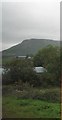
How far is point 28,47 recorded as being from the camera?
12.3 ft

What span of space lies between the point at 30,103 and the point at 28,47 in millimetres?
925

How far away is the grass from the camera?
353 centimetres

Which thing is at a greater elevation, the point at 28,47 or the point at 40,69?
the point at 28,47

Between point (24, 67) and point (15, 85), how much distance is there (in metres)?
0.37

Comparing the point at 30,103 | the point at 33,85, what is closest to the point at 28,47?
the point at 33,85

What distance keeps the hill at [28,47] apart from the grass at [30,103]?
0.57 m

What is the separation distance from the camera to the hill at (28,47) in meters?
3.72

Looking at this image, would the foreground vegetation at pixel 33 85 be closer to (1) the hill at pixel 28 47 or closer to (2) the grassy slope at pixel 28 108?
→ (2) the grassy slope at pixel 28 108

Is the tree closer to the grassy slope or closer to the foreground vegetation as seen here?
the foreground vegetation

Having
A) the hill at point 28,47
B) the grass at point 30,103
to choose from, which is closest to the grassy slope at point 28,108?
the grass at point 30,103

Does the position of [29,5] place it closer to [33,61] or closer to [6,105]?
[33,61]

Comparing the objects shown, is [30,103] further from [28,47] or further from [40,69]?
[28,47]

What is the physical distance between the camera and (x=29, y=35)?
12.7 ft

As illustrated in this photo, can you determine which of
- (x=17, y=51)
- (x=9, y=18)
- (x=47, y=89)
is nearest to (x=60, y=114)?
(x=47, y=89)
